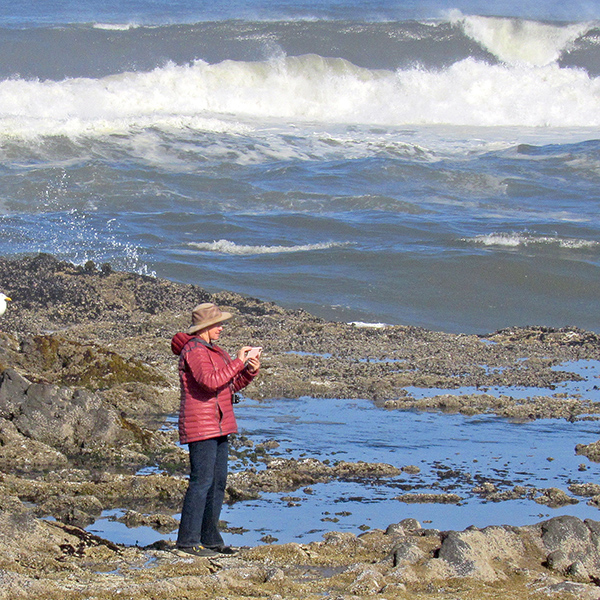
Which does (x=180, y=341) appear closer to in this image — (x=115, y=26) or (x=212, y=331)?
(x=212, y=331)

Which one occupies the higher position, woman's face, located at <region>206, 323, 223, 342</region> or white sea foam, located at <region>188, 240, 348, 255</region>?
woman's face, located at <region>206, 323, 223, 342</region>

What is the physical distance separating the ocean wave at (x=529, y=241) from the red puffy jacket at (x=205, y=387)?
1555 centimetres

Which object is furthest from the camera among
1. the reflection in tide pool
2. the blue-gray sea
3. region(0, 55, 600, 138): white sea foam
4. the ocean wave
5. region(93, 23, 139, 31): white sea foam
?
region(93, 23, 139, 31): white sea foam

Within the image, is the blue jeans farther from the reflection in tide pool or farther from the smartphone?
the smartphone

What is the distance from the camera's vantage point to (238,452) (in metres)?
7.43

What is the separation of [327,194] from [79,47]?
26124 millimetres

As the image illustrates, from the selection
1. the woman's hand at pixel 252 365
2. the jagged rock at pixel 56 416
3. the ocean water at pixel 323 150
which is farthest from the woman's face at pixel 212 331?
the ocean water at pixel 323 150

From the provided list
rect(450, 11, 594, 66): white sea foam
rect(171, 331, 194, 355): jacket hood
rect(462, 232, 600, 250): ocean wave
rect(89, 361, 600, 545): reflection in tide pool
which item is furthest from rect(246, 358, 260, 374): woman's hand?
rect(450, 11, 594, 66): white sea foam

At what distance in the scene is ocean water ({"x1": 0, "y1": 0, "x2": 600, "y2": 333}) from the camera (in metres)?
18.4

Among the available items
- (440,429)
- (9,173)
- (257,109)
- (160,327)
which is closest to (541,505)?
(440,429)

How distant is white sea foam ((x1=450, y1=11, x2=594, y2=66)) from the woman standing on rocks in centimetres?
4579

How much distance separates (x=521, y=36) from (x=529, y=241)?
3261cm

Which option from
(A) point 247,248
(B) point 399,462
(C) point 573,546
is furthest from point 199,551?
(A) point 247,248

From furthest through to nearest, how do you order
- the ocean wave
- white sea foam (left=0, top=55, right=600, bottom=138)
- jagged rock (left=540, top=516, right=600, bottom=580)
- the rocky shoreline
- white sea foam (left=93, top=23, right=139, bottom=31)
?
white sea foam (left=93, top=23, right=139, bottom=31)
white sea foam (left=0, top=55, right=600, bottom=138)
the ocean wave
jagged rock (left=540, top=516, right=600, bottom=580)
the rocky shoreline
